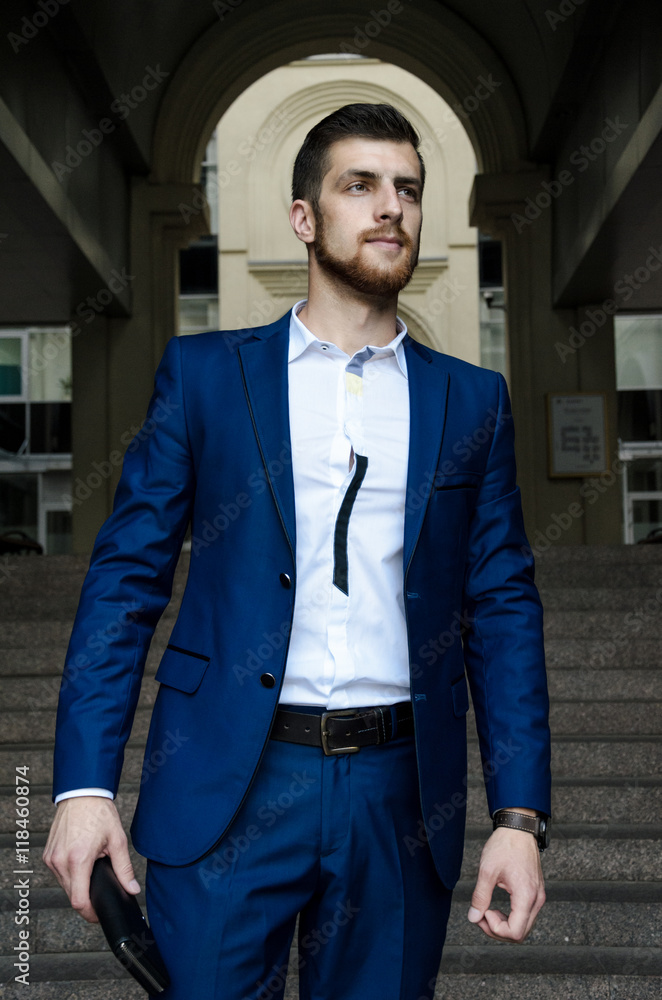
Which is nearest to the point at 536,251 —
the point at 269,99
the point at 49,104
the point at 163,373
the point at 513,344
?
the point at 513,344

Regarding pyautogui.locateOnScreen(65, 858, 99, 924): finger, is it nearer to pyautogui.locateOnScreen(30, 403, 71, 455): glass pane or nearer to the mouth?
the mouth

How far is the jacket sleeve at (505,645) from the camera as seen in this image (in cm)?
153

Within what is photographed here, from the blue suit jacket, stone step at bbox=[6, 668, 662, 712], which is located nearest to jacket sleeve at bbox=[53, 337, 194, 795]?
the blue suit jacket

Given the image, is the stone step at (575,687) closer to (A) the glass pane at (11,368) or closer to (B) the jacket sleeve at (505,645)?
(B) the jacket sleeve at (505,645)

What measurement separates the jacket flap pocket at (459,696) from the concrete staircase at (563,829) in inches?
59.9

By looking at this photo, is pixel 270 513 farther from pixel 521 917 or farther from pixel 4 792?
pixel 4 792

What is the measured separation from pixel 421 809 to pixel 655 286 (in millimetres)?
8950

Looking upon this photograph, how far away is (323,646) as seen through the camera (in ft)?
5.02

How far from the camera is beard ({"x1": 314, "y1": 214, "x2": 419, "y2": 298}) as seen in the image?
1.62 m

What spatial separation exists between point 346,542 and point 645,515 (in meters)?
14.8

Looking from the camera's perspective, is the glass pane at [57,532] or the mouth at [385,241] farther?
the glass pane at [57,532]

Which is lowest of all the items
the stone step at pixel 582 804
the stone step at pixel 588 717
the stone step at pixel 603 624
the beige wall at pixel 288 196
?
the stone step at pixel 582 804

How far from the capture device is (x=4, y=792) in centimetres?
356

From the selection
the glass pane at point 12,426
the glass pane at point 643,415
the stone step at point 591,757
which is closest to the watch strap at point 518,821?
the stone step at point 591,757
